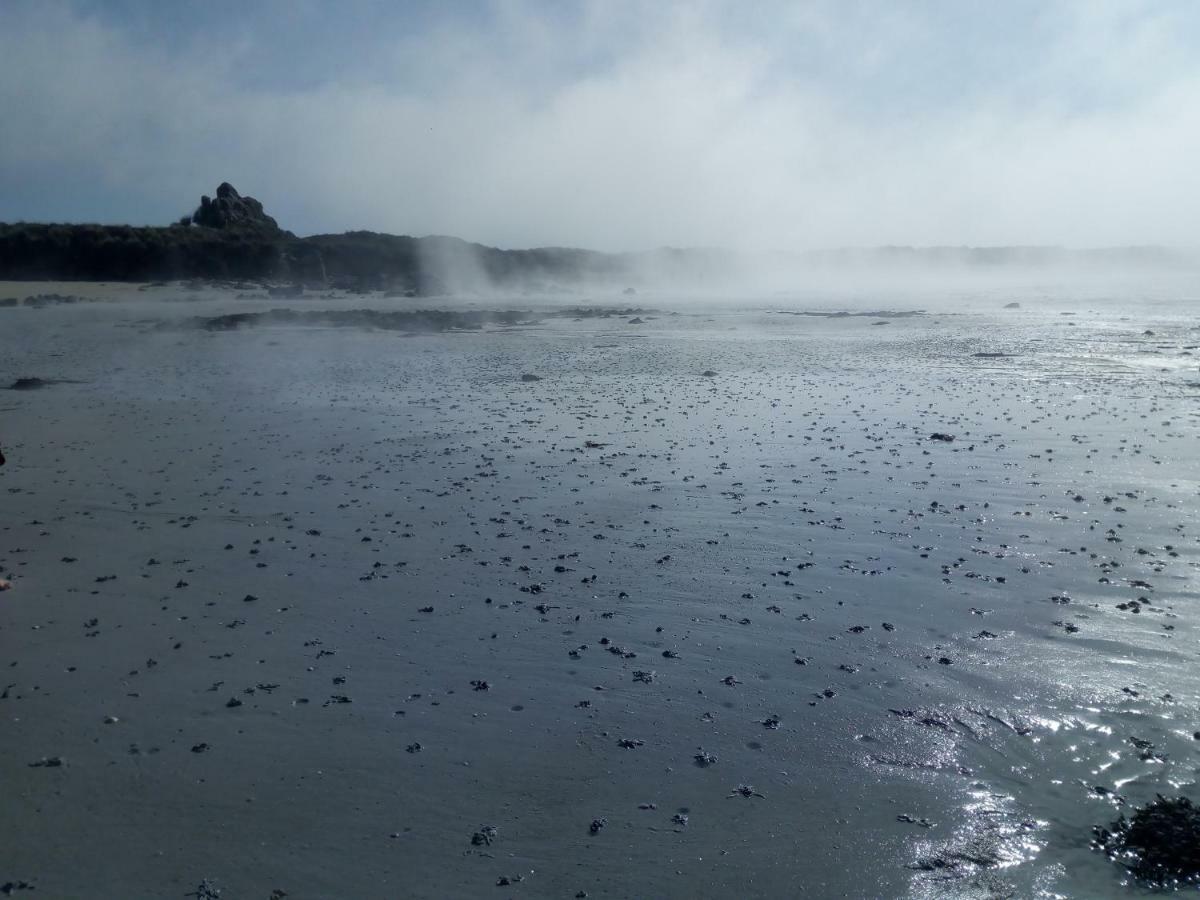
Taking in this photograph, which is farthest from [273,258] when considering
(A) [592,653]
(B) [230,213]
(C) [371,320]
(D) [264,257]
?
A: (A) [592,653]

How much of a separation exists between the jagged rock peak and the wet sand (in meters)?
51.6

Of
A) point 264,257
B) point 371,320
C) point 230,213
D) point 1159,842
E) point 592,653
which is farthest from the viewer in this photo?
point 230,213

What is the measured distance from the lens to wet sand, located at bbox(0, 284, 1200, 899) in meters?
3.60

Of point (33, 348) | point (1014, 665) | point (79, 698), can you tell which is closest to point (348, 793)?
point (79, 698)

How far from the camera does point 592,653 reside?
17.4ft

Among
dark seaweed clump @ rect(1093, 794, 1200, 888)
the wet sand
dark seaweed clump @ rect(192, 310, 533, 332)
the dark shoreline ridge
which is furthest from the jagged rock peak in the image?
dark seaweed clump @ rect(1093, 794, 1200, 888)

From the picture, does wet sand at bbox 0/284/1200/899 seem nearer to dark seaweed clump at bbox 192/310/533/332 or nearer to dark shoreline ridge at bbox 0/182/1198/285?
dark seaweed clump at bbox 192/310/533/332

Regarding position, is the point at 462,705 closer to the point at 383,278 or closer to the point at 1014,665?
the point at 1014,665

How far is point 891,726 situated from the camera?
4.50m

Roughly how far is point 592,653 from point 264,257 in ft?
164

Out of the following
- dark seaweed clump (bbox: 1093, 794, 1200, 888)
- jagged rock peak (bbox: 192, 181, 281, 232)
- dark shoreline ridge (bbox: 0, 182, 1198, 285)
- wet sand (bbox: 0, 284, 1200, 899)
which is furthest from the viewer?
jagged rock peak (bbox: 192, 181, 281, 232)

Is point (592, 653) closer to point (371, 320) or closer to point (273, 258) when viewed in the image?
point (371, 320)

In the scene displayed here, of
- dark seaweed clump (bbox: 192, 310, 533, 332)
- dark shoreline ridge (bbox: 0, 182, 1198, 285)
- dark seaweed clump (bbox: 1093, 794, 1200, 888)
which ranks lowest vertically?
dark seaweed clump (bbox: 1093, 794, 1200, 888)

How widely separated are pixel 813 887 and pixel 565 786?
1.11m
